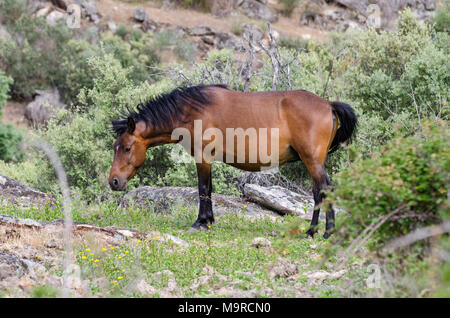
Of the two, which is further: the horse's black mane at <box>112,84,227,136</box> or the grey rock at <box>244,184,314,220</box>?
the grey rock at <box>244,184,314,220</box>

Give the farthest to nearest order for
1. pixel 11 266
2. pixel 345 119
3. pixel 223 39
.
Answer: pixel 223 39, pixel 345 119, pixel 11 266

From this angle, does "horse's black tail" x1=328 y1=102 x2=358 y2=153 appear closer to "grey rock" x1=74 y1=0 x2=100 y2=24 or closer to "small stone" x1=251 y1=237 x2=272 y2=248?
"small stone" x1=251 y1=237 x2=272 y2=248

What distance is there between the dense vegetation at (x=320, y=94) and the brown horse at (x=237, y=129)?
0.59 metres

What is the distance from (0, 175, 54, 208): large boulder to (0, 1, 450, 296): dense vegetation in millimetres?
1288

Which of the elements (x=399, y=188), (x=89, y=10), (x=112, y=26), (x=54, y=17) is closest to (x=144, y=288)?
(x=399, y=188)

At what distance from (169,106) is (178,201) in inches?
100

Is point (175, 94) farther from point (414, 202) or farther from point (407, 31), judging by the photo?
point (407, 31)

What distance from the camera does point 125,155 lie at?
7.81 metres

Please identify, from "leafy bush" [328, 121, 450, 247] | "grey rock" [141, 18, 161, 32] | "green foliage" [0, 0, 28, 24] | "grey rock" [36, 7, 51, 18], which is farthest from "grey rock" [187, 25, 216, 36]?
"leafy bush" [328, 121, 450, 247]

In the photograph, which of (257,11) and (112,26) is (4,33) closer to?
(112,26)

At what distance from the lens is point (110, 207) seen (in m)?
8.82

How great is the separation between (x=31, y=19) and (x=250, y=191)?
100ft

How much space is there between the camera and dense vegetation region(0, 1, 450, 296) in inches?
158
